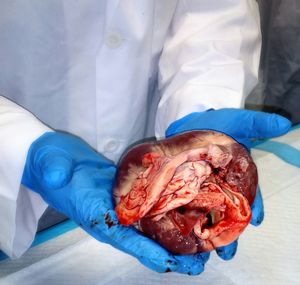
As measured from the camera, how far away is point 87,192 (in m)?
0.55

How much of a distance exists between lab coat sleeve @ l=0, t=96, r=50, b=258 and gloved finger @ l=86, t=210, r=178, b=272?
0.48 ft

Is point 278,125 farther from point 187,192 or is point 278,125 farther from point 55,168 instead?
point 55,168

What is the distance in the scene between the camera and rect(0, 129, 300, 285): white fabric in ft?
2.38

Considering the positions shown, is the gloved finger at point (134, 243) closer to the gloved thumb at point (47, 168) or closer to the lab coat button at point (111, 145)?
the gloved thumb at point (47, 168)

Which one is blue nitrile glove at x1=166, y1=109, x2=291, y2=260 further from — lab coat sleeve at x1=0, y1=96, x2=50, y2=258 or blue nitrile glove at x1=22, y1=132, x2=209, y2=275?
lab coat sleeve at x1=0, y1=96, x2=50, y2=258

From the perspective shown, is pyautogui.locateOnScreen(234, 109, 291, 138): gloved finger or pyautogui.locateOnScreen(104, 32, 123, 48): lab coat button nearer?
pyautogui.locateOnScreen(234, 109, 291, 138): gloved finger

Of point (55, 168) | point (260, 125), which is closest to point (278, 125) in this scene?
point (260, 125)

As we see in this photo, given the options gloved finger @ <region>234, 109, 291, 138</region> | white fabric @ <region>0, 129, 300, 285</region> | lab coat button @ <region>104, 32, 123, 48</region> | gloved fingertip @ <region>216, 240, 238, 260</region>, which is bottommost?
white fabric @ <region>0, 129, 300, 285</region>

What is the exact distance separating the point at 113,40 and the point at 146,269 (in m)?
0.40

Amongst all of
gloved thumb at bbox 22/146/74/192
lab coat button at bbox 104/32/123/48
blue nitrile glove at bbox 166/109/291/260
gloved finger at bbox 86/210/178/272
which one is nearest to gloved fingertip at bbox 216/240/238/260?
blue nitrile glove at bbox 166/109/291/260

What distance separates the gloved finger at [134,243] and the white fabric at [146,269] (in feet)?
0.74

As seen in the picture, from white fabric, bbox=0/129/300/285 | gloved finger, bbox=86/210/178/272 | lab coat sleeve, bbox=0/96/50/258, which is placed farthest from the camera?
white fabric, bbox=0/129/300/285

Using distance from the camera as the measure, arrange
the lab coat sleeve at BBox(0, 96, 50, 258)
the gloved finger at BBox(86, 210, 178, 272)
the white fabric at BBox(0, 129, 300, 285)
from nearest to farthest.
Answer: the gloved finger at BBox(86, 210, 178, 272)
the lab coat sleeve at BBox(0, 96, 50, 258)
the white fabric at BBox(0, 129, 300, 285)

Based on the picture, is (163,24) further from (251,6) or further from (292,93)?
(292,93)
